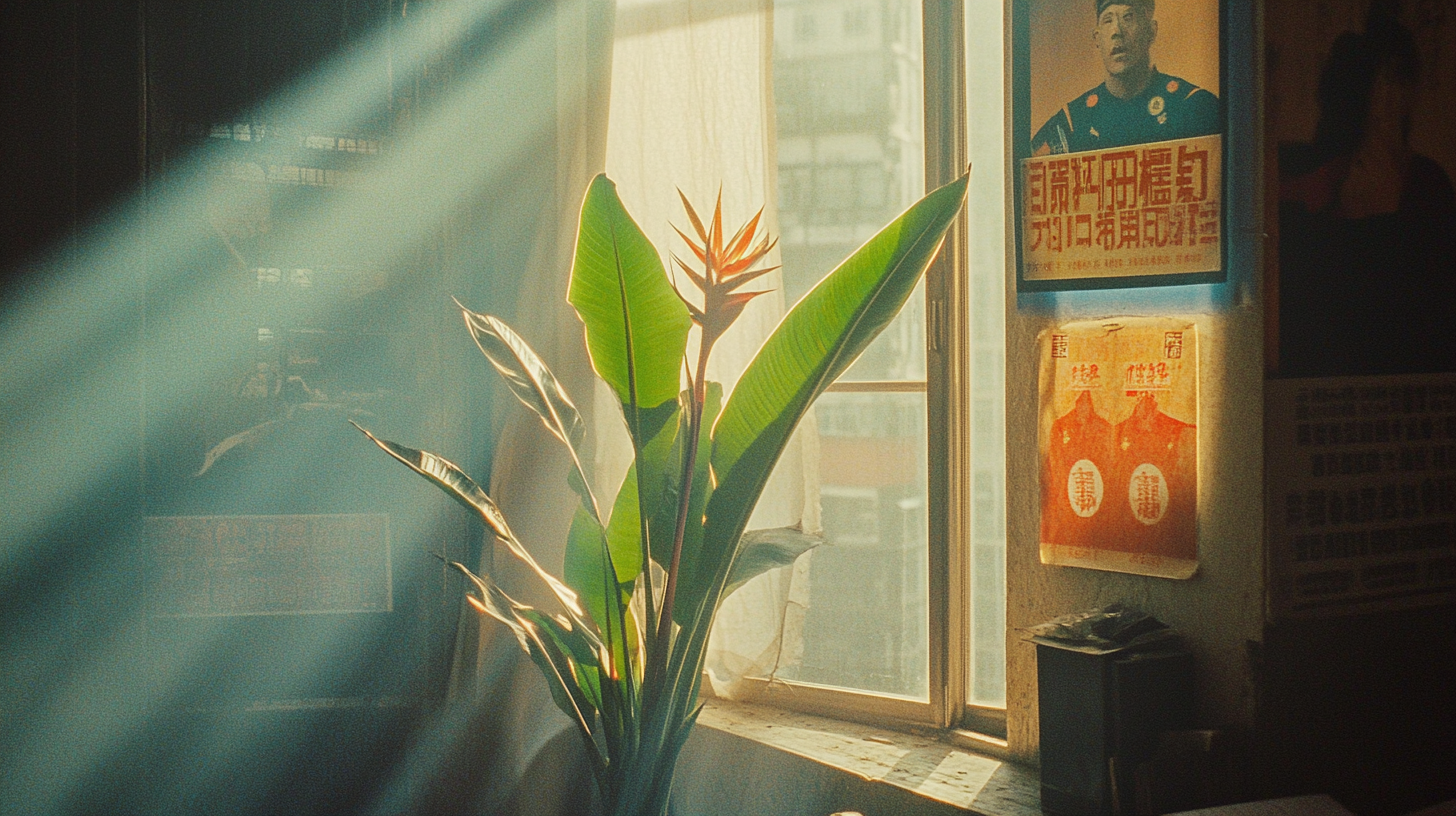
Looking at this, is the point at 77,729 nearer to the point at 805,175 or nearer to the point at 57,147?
the point at 57,147

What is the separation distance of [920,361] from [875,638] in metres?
0.53

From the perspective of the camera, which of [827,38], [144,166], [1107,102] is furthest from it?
[144,166]

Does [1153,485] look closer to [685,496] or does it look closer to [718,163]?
→ [685,496]

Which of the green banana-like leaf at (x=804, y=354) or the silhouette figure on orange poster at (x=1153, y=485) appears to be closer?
the green banana-like leaf at (x=804, y=354)

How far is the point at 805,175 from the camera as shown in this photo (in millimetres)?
1849

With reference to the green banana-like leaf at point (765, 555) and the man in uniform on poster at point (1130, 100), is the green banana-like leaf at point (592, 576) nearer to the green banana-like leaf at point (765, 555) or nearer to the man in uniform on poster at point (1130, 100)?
the green banana-like leaf at point (765, 555)

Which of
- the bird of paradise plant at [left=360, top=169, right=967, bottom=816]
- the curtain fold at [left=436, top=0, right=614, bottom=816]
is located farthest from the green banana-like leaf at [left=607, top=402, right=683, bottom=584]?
the curtain fold at [left=436, top=0, right=614, bottom=816]

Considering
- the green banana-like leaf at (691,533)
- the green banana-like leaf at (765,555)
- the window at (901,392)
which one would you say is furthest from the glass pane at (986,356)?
the green banana-like leaf at (691,533)

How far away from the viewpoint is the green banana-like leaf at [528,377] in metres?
1.29

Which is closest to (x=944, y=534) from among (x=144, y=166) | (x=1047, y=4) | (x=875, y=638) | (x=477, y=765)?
(x=875, y=638)

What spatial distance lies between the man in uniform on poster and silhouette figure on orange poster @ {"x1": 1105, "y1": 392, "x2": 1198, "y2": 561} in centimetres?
39

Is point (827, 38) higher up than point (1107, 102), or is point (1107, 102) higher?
point (827, 38)

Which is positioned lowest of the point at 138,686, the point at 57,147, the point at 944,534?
the point at 138,686

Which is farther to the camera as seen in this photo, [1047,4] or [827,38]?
[827,38]
